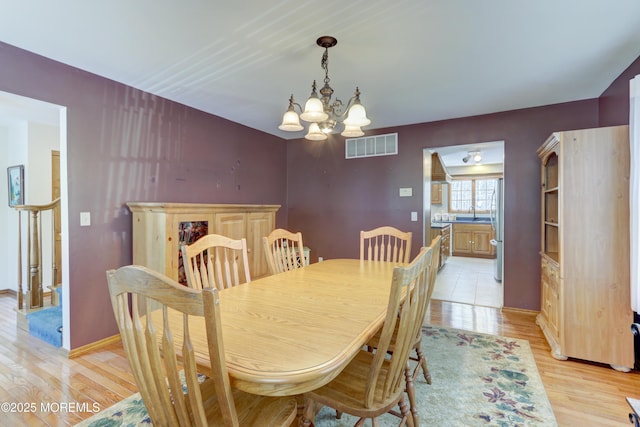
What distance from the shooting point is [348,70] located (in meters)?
2.49

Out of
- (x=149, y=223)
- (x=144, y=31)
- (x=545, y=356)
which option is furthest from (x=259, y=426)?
(x=545, y=356)

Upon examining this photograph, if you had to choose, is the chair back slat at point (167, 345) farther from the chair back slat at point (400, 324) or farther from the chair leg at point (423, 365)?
the chair leg at point (423, 365)

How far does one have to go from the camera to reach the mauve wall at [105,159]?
2.37m

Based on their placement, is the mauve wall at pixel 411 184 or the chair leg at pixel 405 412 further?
the mauve wall at pixel 411 184

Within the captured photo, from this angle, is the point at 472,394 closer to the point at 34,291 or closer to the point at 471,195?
the point at 34,291

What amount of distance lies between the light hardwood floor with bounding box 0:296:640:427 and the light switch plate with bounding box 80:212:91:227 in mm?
1077

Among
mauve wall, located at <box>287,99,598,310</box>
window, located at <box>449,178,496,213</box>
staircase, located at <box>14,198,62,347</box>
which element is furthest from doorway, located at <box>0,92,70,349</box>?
window, located at <box>449,178,496,213</box>

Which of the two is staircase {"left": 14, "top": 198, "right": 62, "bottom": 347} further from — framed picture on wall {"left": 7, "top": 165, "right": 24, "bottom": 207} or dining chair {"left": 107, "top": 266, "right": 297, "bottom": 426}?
dining chair {"left": 107, "top": 266, "right": 297, "bottom": 426}

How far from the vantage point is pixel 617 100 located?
2645 mm

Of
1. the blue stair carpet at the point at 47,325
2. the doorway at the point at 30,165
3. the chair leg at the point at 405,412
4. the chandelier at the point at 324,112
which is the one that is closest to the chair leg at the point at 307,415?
the chair leg at the point at 405,412

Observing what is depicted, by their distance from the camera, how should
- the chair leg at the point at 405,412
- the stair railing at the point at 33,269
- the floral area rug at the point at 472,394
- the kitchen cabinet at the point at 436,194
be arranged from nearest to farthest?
the chair leg at the point at 405,412 → the floral area rug at the point at 472,394 → the stair railing at the point at 33,269 → the kitchen cabinet at the point at 436,194

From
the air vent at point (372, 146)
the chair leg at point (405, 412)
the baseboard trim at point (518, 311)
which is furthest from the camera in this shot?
the air vent at point (372, 146)

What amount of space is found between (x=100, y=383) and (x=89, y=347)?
64 centimetres

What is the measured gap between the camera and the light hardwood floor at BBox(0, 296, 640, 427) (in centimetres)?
177
